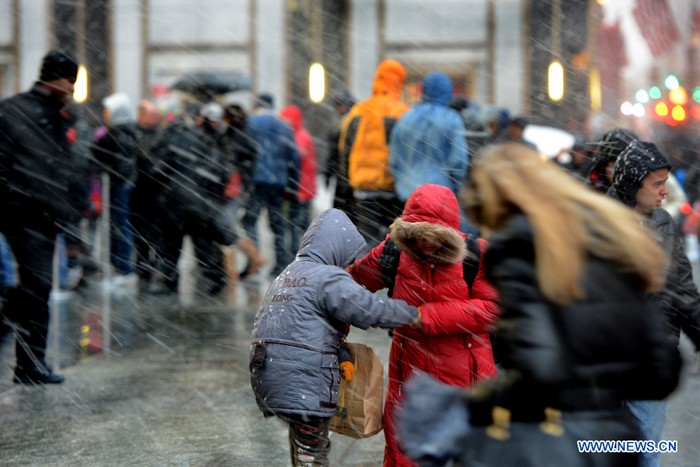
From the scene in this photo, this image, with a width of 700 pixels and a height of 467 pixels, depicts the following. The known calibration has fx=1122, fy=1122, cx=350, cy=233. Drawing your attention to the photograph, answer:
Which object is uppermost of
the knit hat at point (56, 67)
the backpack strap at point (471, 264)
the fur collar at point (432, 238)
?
the knit hat at point (56, 67)

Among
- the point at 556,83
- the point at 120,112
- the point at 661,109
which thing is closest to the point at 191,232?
the point at 120,112

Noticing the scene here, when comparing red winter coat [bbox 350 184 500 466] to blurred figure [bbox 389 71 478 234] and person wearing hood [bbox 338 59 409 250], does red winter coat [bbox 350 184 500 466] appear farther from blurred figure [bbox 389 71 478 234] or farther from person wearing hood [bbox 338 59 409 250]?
person wearing hood [bbox 338 59 409 250]

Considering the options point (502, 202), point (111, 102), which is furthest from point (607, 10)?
point (502, 202)

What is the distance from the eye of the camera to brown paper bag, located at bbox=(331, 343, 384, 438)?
4.82 meters

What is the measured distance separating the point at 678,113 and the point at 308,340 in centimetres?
2258

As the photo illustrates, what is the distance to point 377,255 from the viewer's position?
5145mm

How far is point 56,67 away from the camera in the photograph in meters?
7.54

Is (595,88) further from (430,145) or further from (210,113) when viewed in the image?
(430,145)

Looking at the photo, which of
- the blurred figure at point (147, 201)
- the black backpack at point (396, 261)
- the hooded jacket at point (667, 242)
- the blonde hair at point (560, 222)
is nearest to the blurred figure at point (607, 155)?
the hooded jacket at point (667, 242)

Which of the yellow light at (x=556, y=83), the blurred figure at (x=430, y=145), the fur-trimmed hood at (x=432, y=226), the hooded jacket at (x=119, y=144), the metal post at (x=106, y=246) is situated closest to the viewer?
the fur-trimmed hood at (x=432, y=226)

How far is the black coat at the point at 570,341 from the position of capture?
304 centimetres

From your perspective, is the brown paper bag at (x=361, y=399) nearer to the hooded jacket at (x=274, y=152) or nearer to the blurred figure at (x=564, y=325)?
the blurred figure at (x=564, y=325)

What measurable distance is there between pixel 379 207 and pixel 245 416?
2.86 meters

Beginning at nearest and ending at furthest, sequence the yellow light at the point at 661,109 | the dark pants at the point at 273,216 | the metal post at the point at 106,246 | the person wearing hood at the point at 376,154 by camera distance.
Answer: the person wearing hood at the point at 376,154 < the metal post at the point at 106,246 < the dark pants at the point at 273,216 < the yellow light at the point at 661,109
